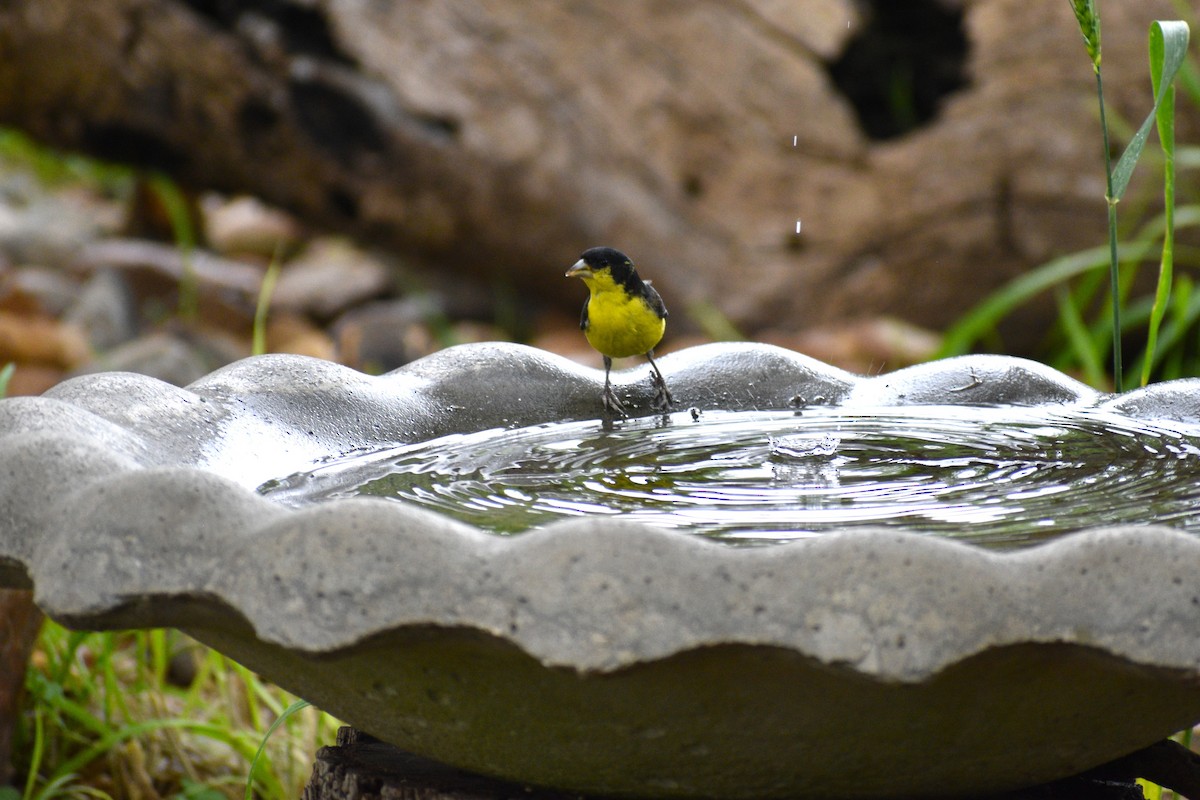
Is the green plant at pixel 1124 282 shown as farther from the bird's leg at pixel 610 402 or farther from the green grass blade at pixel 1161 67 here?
the bird's leg at pixel 610 402

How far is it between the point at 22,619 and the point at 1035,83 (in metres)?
3.80

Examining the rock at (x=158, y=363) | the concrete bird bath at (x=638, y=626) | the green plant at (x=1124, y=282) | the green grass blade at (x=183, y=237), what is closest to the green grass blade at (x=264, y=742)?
the concrete bird bath at (x=638, y=626)

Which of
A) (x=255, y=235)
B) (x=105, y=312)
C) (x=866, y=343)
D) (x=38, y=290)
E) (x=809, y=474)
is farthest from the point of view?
(x=255, y=235)

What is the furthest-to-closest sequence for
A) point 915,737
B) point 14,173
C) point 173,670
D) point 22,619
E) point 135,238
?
1. point 14,173
2. point 135,238
3. point 173,670
4. point 22,619
5. point 915,737

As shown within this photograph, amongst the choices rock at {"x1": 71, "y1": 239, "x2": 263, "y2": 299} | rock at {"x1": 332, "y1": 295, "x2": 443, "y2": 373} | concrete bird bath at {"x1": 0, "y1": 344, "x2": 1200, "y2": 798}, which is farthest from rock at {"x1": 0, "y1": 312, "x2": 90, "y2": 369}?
concrete bird bath at {"x1": 0, "y1": 344, "x2": 1200, "y2": 798}

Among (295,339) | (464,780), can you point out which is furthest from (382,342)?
(464,780)

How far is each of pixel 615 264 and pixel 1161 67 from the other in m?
0.94

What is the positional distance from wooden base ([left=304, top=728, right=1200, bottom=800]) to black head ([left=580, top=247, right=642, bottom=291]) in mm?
944

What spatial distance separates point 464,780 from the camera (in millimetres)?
1668

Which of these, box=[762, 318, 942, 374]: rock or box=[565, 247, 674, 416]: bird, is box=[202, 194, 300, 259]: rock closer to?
box=[762, 318, 942, 374]: rock

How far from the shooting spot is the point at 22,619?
2.62 metres

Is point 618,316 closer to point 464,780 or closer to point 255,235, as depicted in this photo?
point 464,780

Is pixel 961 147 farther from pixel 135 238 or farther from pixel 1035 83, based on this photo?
pixel 135 238

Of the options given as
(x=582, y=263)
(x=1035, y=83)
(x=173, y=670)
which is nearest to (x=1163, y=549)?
(x=582, y=263)
